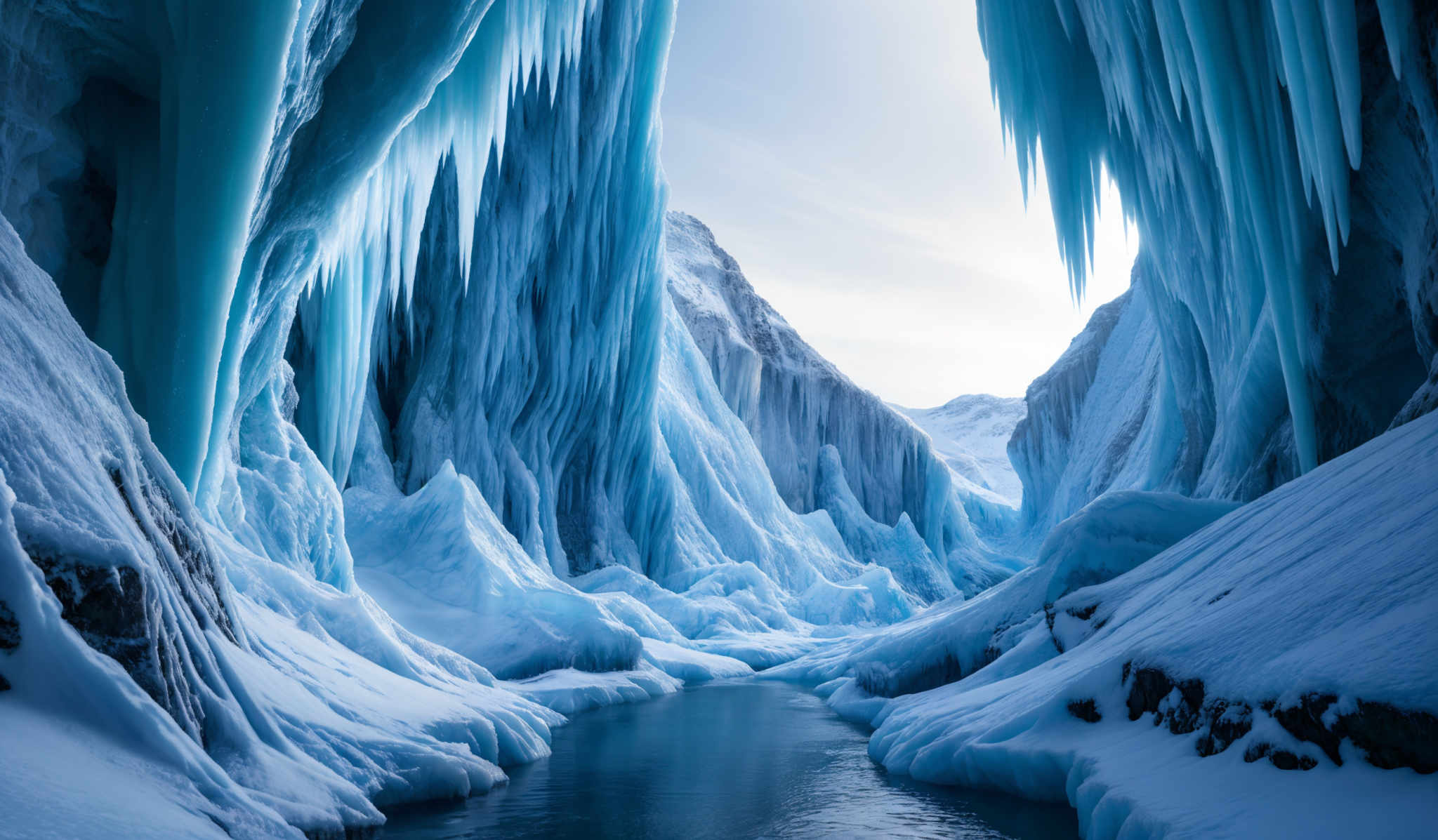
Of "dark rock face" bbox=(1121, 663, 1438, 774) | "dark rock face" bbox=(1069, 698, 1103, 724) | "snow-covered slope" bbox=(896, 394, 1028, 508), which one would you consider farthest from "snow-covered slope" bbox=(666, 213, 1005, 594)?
"dark rock face" bbox=(1121, 663, 1438, 774)

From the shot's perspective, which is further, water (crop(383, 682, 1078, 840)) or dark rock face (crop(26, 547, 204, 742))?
water (crop(383, 682, 1078, 840))

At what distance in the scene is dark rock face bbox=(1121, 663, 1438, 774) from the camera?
2.43 metres

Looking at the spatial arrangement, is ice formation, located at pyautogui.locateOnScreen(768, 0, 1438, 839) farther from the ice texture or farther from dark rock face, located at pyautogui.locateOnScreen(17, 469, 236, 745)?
dark rock face, located at pyautogui.locateOnScreen(17, 469, 236, 745)

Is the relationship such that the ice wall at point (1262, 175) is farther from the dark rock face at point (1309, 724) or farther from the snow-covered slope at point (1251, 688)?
the dark rock face at point (1309, 724)

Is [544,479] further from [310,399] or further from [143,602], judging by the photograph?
[143,602]

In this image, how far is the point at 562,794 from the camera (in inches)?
211

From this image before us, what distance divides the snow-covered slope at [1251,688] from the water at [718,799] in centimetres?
32

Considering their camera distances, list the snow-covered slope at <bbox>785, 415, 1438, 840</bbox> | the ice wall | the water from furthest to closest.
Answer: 1. the ice wall
2. the water
3. the snow-covered slope at <bbox>785, 415, 1438, 840</bbox>

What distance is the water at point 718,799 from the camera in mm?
4441

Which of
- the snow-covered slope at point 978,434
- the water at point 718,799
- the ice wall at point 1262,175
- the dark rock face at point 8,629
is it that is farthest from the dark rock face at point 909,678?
the snow-covered slope at point 978,434

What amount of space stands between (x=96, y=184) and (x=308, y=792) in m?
4.17

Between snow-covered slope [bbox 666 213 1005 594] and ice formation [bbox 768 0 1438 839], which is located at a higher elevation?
snow-covered slope [bbox 666 213 1005 594]

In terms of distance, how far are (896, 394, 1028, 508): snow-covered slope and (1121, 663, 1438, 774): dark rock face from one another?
58.1m

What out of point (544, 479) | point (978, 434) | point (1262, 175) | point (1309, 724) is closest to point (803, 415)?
point (544, 479)
